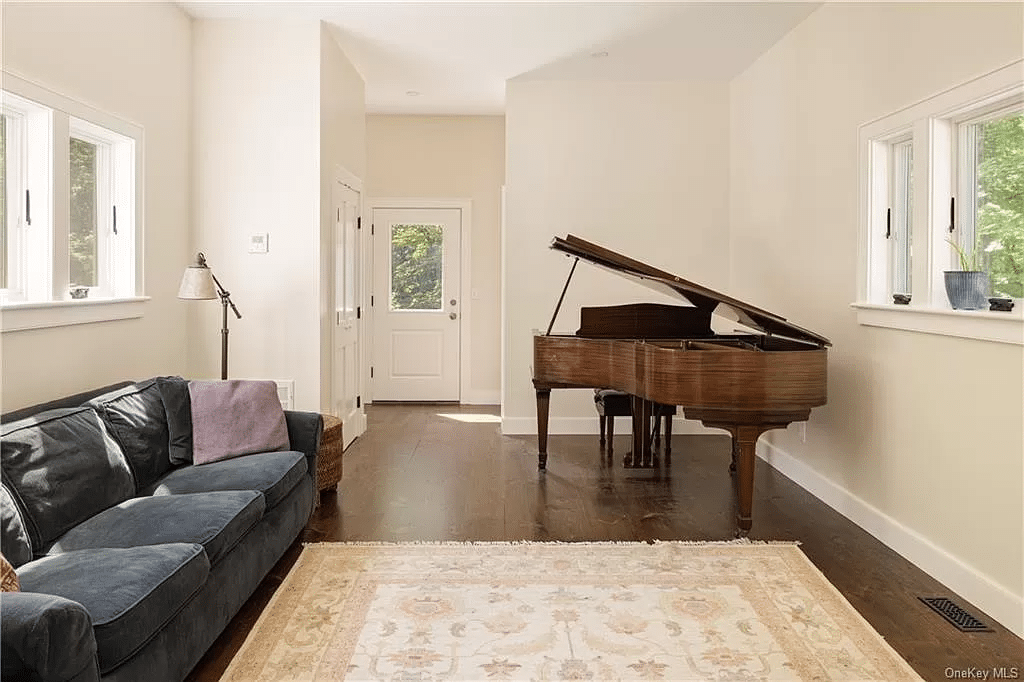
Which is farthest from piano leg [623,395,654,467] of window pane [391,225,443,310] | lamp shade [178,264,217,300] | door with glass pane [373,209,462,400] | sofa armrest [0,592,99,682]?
sofa armrest [0,592,99,682]

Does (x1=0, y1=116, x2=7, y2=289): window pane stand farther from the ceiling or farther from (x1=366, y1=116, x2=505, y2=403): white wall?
(x1=366, y1=116, x2=505, y2=403): white wall

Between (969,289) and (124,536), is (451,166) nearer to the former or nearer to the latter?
(969,289)

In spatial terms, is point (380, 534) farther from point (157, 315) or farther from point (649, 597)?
point (157, 315)

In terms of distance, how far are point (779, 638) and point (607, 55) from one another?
4.50 meters

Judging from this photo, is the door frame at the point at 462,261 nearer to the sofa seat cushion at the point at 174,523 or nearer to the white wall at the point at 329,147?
the white wall at the point at 329,147

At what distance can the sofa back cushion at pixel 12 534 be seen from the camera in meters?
2.55

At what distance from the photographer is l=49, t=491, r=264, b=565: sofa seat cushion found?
109 inches

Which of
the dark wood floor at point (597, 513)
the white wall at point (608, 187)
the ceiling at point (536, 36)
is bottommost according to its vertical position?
the dark wood floor at point (597, 513)

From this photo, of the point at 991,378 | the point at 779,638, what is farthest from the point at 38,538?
the point at 991,378

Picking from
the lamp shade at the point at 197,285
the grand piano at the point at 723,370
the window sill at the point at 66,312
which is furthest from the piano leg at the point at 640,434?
the window sill at the point at 66,312

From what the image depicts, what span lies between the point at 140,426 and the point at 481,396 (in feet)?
18.5

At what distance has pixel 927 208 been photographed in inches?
153

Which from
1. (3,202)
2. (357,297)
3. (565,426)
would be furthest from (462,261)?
(3,202)

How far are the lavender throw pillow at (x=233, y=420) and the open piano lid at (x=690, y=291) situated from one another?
1.77m
